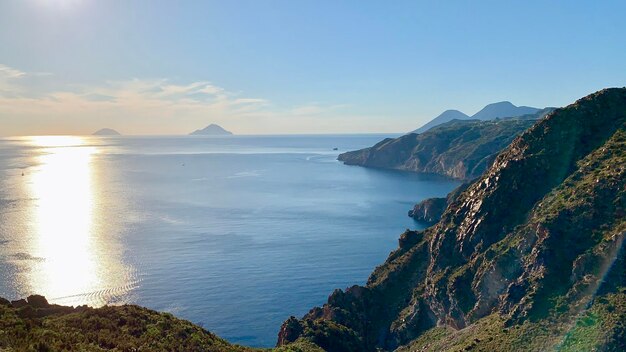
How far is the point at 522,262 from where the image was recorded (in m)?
82.5

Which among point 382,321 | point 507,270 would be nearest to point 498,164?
point 507,270

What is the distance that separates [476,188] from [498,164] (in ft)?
23.8

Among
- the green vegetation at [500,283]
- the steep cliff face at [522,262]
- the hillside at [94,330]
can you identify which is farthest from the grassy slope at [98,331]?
the steep cliff face at [522,262]

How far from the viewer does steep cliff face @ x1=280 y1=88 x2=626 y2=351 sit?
230 ft

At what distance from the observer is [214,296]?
119 meters

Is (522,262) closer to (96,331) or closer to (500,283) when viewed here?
(500,283)

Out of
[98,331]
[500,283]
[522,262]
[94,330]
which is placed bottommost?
[500,283]

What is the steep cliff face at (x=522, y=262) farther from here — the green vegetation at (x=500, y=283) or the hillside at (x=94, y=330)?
the hillside at (x=94, y=330)

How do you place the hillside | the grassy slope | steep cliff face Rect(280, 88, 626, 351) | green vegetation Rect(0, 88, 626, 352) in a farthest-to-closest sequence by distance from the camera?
1. steep cliff face Rect(280, 88, 626, 351)
2. green vegetation Rect(0, 88, 626, 352)
3. the hillside
4. the grassy slope

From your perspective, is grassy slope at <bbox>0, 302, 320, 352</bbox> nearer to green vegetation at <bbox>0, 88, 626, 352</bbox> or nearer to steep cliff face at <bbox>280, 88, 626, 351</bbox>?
green vegetation at <bbox>0, 88, 626, 352</bbox>

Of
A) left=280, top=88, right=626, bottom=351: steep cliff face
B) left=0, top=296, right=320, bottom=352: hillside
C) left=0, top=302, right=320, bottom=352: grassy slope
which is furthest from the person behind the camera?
left=280, top=88, right=626, bottom=351: steep cliff face

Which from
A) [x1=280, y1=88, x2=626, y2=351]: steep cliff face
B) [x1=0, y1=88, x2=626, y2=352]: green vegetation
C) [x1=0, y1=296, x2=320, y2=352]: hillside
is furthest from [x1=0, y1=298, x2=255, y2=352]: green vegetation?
[x1=280, y1=88, x2=626, y2=351]: steep cliff face

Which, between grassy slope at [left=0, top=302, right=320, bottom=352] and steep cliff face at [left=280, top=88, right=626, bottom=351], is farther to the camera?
steep cliff face at [left=280, top=88, right=626, bottom=351]

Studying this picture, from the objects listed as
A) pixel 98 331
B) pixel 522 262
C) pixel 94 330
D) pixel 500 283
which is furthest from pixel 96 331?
pixel 522 262
